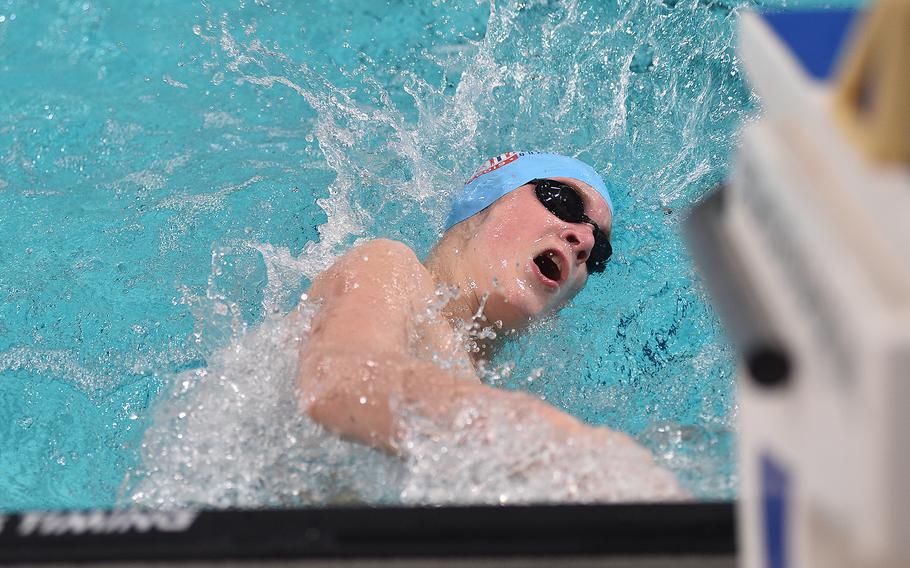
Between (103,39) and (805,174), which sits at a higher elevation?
(805,174)

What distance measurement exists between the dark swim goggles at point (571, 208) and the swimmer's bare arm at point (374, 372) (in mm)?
558

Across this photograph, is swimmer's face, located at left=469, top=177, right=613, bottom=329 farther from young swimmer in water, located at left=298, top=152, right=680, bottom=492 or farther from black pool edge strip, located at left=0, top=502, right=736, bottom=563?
black pool edge strip, located at left=0, top=502, right=736, bottom=563

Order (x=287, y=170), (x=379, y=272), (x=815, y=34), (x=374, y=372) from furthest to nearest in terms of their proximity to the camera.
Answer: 1. (x=287, y=170)
2. (x=379, y=272)
3. (x=374, y=372)
4. (x=815, y=34)

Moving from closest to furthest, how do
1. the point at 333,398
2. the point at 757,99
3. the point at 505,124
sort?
the point at 333,398 < the point at 505,124 < the point at 757,99

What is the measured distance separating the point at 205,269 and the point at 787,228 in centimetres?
198

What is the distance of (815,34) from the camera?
1.89ft

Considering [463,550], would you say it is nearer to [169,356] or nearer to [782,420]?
[782,420]

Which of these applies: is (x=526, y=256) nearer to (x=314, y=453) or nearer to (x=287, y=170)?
(x=314, y=453)

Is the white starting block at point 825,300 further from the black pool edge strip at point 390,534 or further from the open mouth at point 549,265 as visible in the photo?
the open mouth at point 549,265

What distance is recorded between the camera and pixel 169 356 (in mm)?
2055

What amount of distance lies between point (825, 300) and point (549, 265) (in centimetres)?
172

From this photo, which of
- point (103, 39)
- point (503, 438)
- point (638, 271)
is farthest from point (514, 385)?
point (103, 39)

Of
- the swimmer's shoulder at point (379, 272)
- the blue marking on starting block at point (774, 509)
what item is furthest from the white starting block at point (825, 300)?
the swimmer's shoulder at point (379, 272)

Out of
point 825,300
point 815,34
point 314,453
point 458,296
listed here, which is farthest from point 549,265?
point 825,300
